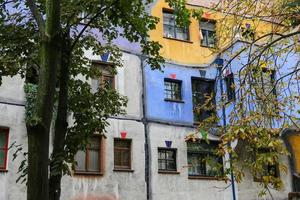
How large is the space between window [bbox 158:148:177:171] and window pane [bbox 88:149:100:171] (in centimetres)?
238

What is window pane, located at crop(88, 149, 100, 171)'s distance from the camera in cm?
1584

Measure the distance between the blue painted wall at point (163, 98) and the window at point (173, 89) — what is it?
0.17 meters

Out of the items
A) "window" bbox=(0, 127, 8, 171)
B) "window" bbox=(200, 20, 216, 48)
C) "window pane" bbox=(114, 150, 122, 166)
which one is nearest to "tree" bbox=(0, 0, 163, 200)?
"window" bbox=(0, 127, 8, 171)

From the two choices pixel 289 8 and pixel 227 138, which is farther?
pixel 289 8

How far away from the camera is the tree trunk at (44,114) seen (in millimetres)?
4730

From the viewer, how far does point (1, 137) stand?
1446cm

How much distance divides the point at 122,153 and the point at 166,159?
5.77ft

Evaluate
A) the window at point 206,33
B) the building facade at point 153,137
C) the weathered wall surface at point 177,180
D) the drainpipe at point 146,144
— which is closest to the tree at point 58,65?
the building facade at point 153,137

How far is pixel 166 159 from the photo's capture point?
1725 cm

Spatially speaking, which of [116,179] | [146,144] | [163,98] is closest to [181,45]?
[163,98]

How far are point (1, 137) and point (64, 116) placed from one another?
319 inches

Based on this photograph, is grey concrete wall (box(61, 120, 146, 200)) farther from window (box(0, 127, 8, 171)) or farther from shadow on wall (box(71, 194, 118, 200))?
window (box(0, 127, 8, 171))

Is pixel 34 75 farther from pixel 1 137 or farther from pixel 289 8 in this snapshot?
pixel 1 137

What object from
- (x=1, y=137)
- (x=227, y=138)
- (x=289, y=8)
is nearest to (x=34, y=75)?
(x=227, y=138)
